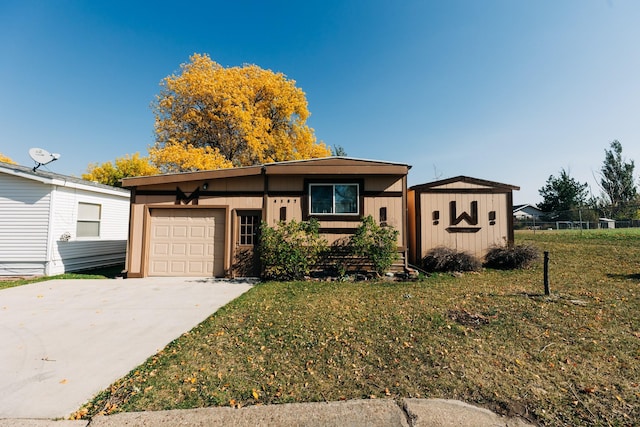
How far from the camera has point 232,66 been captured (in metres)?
17.7

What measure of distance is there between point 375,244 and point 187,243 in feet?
18.4

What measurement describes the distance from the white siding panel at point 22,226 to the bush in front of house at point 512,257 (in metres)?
14.2

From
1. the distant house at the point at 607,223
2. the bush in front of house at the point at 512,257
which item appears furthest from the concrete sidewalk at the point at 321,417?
the distant house at the point at 607,223

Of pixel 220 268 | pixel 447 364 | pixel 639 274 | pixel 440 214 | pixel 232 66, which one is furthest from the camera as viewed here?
pixel 232 66

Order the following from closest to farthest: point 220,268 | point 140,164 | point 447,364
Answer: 1. point 447,364
2. point 220,268
3. point 140,164

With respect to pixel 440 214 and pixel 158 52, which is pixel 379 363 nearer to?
pixel 440 214

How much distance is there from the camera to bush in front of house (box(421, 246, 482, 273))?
8469 millimetres

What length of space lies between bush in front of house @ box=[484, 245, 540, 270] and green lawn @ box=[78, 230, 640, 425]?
269cm

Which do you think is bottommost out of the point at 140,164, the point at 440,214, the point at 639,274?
the point at 639,274

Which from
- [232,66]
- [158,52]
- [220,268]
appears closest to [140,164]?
[158,52]

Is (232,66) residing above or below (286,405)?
above

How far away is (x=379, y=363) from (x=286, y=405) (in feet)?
3.87

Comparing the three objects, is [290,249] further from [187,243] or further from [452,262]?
[452,262]

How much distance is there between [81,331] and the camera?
4.07 metres
